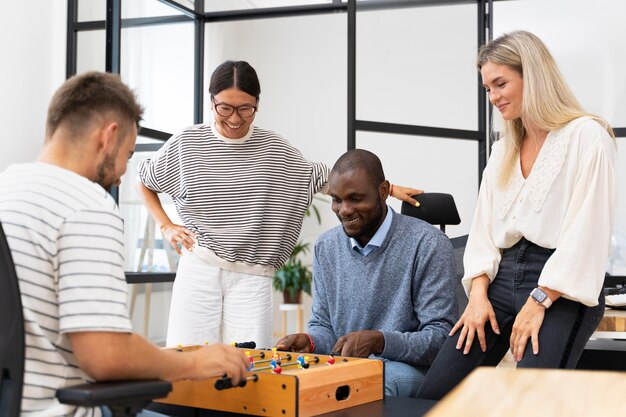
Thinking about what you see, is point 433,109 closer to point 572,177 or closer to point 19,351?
point 572,177

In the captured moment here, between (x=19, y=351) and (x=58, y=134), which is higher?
(x=58, y=134)

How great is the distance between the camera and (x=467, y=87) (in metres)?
5.08

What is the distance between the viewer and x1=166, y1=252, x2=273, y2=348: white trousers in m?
3.05

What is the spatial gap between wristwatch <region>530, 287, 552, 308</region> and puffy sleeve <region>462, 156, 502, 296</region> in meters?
0.21

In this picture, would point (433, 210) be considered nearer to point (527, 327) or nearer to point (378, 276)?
point (378, 276)

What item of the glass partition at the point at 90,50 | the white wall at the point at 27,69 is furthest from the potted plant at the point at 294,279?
the white wall at the point at 27,69

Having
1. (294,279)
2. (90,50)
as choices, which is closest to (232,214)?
(90,50)

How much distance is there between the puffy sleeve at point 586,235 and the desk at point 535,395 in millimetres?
1045

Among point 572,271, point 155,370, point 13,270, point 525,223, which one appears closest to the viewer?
point 13,270

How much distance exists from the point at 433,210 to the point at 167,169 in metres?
1.07

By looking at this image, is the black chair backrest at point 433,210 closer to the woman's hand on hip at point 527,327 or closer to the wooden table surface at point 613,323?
the wooden table surface at point 613,323

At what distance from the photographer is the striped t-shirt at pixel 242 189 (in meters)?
3.06

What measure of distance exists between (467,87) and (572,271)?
3.22m

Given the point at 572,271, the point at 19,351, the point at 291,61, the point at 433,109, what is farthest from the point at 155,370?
the point at 291,61
